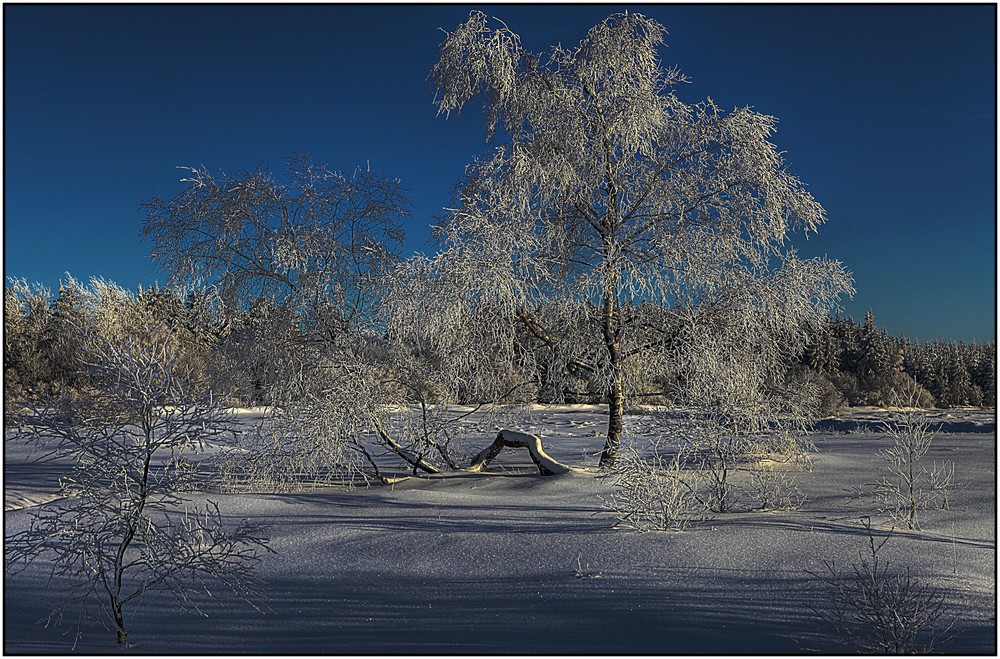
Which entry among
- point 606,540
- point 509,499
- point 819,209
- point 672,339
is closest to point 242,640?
point 606,540

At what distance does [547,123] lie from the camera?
8.54 m

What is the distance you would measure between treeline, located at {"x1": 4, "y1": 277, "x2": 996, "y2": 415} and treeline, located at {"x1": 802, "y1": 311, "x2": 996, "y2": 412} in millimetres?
51

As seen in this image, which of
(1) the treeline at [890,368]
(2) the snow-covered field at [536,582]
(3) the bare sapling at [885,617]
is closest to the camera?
(3) the bare sapling at [885,617]

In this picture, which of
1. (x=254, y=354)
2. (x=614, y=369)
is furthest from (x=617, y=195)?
(x=254, y=354)

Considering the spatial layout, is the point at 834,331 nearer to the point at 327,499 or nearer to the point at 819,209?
the point at 819,209

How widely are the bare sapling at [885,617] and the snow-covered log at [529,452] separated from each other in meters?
4.87

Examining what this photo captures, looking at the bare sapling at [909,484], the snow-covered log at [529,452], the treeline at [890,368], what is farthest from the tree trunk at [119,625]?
the treeline at [890,368]

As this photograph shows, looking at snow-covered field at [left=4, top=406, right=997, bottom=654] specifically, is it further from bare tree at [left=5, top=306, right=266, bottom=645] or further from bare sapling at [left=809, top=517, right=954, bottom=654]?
bare tree at [left=5, top=306, right=266, bottom=645]

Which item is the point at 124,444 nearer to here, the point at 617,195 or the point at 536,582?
the point at 536,582

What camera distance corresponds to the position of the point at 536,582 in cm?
457

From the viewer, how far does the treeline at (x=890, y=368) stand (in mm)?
25547

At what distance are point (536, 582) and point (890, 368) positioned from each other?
102 feet

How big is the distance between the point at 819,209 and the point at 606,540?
5539mm

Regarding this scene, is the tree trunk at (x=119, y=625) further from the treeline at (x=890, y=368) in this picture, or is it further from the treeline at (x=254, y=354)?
the treeline at (x=890, y=368)
